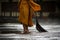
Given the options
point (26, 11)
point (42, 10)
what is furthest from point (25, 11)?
point (42, 10)

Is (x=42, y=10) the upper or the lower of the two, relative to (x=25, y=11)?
lower

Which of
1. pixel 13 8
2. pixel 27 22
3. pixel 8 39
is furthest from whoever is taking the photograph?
pixel 13 8

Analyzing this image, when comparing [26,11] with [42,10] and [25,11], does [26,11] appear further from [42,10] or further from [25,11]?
[42,10]

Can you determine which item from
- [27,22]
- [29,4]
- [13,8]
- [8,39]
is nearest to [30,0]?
[29,4]

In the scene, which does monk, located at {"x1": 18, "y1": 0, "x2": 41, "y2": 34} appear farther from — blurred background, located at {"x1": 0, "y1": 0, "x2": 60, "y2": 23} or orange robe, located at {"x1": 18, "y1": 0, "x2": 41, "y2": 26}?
blurred background, located at {"x1": 0, "y1": 0, "x2": 60, "y2": 23}

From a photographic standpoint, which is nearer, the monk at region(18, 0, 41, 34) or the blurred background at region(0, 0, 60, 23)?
the monk at region(18, 0, 41, 34)

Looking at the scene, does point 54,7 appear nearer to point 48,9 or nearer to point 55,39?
point 48,9

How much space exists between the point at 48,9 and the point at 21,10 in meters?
11.6

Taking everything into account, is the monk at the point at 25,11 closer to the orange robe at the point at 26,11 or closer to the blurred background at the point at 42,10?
the orange robe at the point at 26,11

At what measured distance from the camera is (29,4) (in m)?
12.0

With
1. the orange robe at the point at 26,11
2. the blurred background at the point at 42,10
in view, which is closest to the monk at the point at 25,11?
the orange robe at the point at 26,11

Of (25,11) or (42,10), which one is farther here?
(42,10)

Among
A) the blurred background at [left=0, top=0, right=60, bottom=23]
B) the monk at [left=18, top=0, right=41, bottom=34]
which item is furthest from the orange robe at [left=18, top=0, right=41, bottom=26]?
the blurred background at [left=0, top=0, right=60, bottom=23]

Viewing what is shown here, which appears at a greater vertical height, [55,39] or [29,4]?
[29,4]
